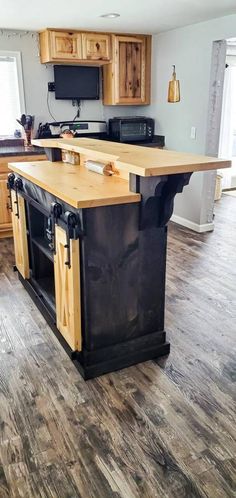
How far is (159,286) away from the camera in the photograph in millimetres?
2305

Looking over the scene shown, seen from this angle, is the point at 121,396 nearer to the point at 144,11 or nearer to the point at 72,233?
the point at 72,233

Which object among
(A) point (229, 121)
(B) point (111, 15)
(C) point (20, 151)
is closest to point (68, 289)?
(C) point (20, 151)

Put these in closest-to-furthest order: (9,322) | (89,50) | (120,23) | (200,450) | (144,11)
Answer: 1. (200,450)
2. (9,322)
3. (144,11)
4. (120,23)
5. (89,50)

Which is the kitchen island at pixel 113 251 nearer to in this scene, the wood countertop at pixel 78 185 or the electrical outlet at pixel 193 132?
the wood countertop at pixel 78 185

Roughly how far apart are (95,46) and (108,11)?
1029mm

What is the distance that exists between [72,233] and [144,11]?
2.60 meters

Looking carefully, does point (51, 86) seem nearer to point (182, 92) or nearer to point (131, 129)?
point (131, 129)

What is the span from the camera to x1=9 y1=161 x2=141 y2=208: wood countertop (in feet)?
6.30

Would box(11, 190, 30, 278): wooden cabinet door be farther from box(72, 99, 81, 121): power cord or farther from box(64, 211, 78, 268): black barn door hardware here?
box(72, 99, 81, 121): power cord

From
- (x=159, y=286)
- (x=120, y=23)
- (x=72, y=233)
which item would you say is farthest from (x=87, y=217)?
(x=120, y=23)

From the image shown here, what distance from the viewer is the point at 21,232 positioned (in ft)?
10.3

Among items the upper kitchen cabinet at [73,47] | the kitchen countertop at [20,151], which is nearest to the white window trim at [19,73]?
the upper kitchen cabinet at [73,47]

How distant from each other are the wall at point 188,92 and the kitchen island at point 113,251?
2.26 meters

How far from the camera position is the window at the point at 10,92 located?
4555 millimetres
